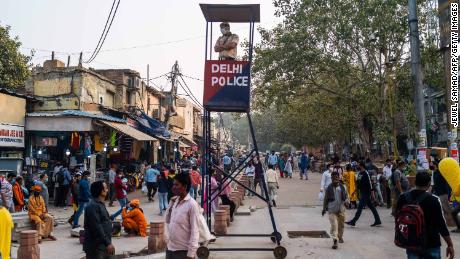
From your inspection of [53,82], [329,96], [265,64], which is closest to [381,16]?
[265,64]

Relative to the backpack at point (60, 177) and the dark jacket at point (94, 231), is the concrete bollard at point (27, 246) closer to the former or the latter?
the dark jacket at point (94, 231)

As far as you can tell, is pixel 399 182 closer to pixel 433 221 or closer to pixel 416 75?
pixel 416 75

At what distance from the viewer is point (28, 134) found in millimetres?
18125

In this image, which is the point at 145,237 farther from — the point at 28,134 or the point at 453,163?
the point at 28,134

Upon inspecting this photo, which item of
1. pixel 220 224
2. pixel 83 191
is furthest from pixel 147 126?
pixel 220 224

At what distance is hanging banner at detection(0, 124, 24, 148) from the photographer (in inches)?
642

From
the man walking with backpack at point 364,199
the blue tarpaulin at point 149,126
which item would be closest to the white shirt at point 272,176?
the man walking with backpack at point 364,199

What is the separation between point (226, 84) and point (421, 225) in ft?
14.3

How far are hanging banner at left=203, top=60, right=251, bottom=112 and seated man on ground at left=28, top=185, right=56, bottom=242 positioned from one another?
5.06 meters

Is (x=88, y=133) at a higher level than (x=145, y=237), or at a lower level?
higher

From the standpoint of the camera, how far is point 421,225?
4680 mm

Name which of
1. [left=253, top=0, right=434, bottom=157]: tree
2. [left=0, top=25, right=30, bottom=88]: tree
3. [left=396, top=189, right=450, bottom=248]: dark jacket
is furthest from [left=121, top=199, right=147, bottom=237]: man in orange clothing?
[left=0, top=25, right=30, bottom=88]: tree

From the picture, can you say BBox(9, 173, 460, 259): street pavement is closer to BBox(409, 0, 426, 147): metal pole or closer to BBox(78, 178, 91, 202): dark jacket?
BBox(78, 178, 91, 202): dark jacket

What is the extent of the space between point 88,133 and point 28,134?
2.33 m
